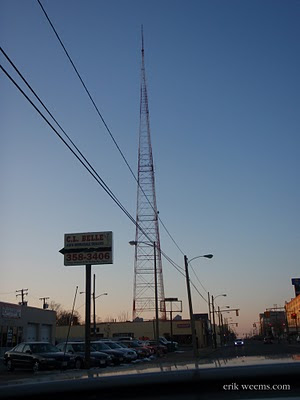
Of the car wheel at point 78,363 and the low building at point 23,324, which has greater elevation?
the low building at point 23,324

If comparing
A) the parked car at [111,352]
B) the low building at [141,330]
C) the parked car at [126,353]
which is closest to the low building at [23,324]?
the parked car at [126,353]

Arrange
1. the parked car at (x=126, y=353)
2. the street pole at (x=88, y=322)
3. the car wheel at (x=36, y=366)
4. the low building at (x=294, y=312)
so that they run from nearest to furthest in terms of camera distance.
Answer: the street pole at (x=88, y=322) < the car wheel at (x=36, y=366) < the parked car at (x=126, y=353) < the low building at (x=294, y=312)

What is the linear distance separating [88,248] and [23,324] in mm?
26462

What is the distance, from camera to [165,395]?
2.21 m

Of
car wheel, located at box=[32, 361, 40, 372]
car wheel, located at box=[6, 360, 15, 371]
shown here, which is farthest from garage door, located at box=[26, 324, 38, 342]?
car wheel, located at box=[32, 361, 40, 372]

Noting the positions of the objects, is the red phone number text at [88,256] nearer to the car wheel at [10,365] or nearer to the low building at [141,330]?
the car wheel at [10,365]

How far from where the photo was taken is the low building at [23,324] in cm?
4309

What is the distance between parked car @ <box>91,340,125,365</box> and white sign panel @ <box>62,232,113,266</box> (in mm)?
9070

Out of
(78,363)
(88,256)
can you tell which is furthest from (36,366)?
(88,256)

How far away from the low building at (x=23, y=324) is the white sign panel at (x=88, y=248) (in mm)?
20638

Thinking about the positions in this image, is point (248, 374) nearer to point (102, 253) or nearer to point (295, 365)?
point (295, 365)

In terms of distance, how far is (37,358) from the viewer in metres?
24.0

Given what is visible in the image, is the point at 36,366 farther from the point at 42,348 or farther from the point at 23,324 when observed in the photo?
the point at 23,324

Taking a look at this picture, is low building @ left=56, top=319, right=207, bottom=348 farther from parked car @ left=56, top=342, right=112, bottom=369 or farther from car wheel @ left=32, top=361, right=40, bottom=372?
car wheel @ left=32, top=361, right=40, bottom=372
